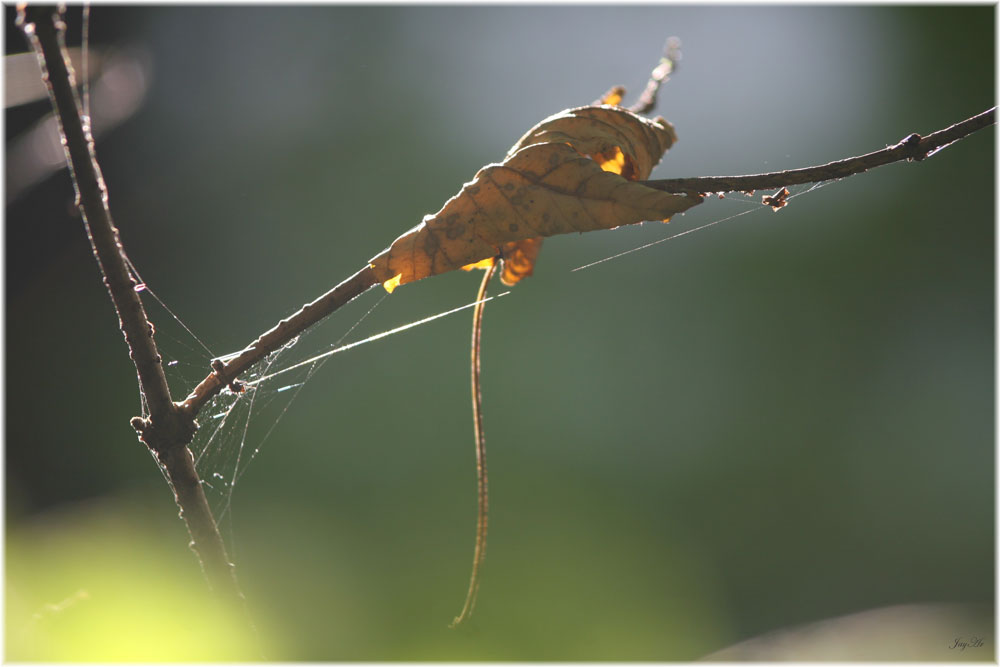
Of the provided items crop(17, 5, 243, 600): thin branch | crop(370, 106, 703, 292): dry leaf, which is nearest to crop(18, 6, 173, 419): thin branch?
crop(17, 5, 243, 600): thin branch

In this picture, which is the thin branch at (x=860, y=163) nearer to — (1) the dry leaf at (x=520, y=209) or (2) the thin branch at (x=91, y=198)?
(1) the dry leaf at (x=520, y=209)

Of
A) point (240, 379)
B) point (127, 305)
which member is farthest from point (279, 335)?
point (240, 379)

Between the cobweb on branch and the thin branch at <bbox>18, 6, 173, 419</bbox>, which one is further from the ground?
the thin branch at <bbox>18, 6, 173, 419</bbox>

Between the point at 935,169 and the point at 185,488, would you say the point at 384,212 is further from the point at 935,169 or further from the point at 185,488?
the point at 935,169

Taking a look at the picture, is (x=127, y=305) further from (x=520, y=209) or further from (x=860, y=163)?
(x=860, y=163)

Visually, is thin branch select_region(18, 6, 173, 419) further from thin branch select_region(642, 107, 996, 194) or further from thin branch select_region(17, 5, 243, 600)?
thin branch select_region(642, 107, 996, 194)

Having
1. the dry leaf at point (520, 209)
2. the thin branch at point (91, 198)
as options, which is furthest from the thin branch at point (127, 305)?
the dry leaf at point (520, 209)
